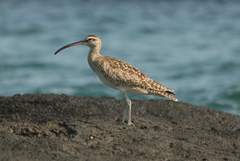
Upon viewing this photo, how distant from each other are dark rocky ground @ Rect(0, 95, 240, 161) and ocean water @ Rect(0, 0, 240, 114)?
461 inches

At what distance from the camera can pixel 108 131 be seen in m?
14.1

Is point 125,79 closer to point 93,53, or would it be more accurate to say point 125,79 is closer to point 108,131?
point 93,53

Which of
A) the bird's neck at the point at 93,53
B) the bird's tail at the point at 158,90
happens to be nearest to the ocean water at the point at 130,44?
the bird's neck at the point at 93,53

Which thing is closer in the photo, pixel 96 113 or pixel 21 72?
pixel 96 113

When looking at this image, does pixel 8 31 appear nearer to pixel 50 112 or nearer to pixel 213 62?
pixel 213 62

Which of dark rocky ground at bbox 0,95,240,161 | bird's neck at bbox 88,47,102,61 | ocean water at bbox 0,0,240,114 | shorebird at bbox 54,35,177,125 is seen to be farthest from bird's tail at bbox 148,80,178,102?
ocean water at bbox 0,0,240,114

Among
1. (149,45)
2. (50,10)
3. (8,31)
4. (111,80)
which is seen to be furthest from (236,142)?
(50,10)

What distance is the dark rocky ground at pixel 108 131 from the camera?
43.5 feet

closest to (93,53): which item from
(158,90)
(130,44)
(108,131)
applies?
(158,90)

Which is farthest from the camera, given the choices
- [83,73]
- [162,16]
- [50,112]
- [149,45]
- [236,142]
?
[162,16]

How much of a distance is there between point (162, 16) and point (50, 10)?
6.94 metres

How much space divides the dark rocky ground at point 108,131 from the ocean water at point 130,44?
38.4 ft

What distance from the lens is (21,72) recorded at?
35250 millimetres

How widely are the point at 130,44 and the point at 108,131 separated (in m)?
28.5
